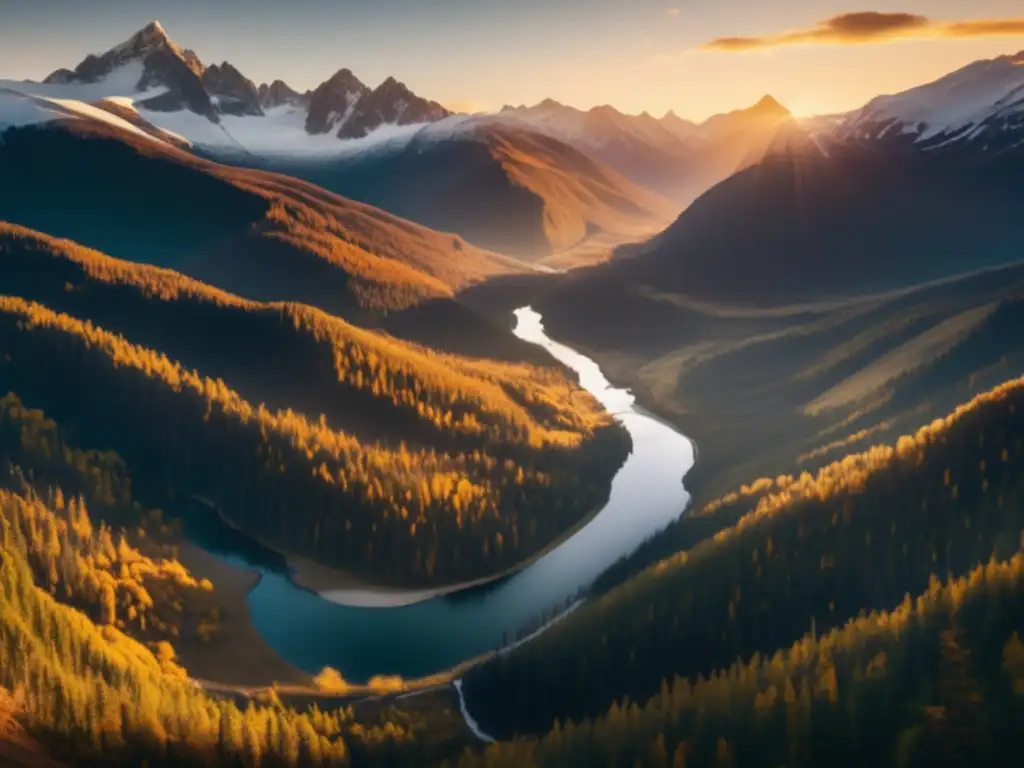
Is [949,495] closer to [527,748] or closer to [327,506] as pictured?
[527,748]

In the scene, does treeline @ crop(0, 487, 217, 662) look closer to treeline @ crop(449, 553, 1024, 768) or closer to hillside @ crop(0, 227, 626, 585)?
hillside @ crop(0, 227, 626, 585)

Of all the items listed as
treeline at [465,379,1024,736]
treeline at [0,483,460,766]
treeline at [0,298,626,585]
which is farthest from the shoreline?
treeline at [0,483,460,766]

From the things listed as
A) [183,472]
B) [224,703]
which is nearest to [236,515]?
[183,472]

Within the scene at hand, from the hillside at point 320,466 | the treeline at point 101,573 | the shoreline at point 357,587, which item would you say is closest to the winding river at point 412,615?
the shoreline at point 357,587

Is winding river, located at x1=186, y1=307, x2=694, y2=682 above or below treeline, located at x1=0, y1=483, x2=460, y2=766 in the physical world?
below

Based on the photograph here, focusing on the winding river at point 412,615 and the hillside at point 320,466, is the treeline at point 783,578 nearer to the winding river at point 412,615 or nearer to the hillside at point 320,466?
the winding river at point 412,615

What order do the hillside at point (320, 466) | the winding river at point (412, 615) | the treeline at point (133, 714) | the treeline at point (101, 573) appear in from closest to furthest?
1. the treeline at point (133, 714)
2. the treeline at point (101, 573)
3. the winding river at point (412, 615)
4. the hillside at point (320, 466)
